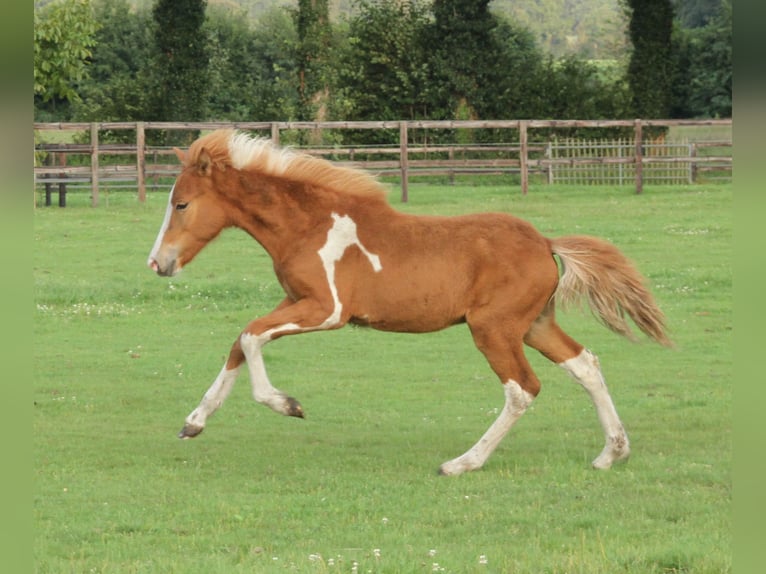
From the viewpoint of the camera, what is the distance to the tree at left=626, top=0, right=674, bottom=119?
36.2m

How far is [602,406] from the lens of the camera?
765cm

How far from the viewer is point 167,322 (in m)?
15.1

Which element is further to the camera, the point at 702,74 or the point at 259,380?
the point at 702,74

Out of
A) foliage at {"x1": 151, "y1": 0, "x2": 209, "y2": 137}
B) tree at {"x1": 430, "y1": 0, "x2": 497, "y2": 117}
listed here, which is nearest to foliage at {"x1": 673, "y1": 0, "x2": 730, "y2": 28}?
tree at {"x1": 430, "y1": 0, "x2": 497, "y2": 117}

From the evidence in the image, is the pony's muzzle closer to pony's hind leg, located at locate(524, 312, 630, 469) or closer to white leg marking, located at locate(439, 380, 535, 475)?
white leg marking, located at locate(439, 380, 535, 475)

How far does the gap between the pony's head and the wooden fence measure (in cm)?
1720

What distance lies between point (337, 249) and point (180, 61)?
29864 millimetres

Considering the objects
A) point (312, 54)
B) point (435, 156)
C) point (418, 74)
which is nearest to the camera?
point (435, 156)

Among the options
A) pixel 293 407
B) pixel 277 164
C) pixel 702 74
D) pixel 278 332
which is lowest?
pixel 293 407

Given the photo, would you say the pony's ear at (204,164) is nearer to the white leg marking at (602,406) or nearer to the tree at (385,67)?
the white leg marking at (602,406)

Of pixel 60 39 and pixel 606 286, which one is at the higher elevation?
pixel 60 39

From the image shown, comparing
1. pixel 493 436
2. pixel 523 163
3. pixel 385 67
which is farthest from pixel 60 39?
pixel 493 436

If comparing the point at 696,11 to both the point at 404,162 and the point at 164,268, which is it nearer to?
the point at 404,162

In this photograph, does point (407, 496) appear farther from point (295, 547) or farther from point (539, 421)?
point (539, 421)
